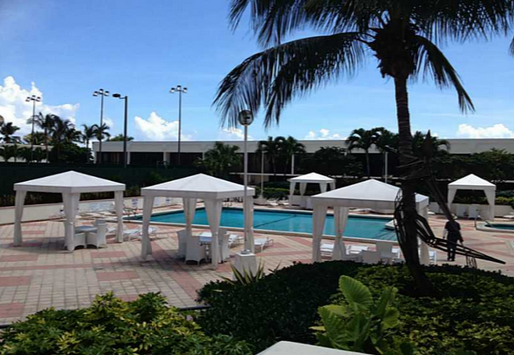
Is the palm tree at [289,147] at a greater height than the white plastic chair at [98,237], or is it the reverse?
the palm tree at [289,147]

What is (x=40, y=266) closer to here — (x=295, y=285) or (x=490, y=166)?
(x=295, y=285)

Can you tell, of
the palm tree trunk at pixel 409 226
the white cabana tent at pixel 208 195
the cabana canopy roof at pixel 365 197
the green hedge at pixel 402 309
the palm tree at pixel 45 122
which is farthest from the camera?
the palm tree at pixel 45 122

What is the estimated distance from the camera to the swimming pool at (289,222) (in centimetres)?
2102

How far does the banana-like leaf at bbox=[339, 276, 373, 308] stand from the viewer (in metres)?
4.25

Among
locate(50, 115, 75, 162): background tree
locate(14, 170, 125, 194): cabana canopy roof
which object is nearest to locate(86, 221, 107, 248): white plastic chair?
locate(14, 170, 125, 194): cabana canopy roof

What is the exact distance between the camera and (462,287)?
6.23 m

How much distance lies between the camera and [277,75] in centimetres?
743

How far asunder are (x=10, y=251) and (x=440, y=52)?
41.3 feet

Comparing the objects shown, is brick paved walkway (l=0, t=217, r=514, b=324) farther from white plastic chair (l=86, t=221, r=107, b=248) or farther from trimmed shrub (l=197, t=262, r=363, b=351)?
trimmed shrub (l=197, t=262, r=363, b=351)

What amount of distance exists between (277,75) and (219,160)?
101 ft

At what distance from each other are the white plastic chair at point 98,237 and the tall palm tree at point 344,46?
336 inches

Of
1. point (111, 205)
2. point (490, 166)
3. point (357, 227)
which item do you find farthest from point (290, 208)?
point (490, 166)

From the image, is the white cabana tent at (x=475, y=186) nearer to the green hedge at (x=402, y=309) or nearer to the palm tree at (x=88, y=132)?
the green hedge at (x=402, y=309)

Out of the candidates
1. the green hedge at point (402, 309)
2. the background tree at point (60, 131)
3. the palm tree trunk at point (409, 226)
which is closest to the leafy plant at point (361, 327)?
the green hedge at point (402, 309)
